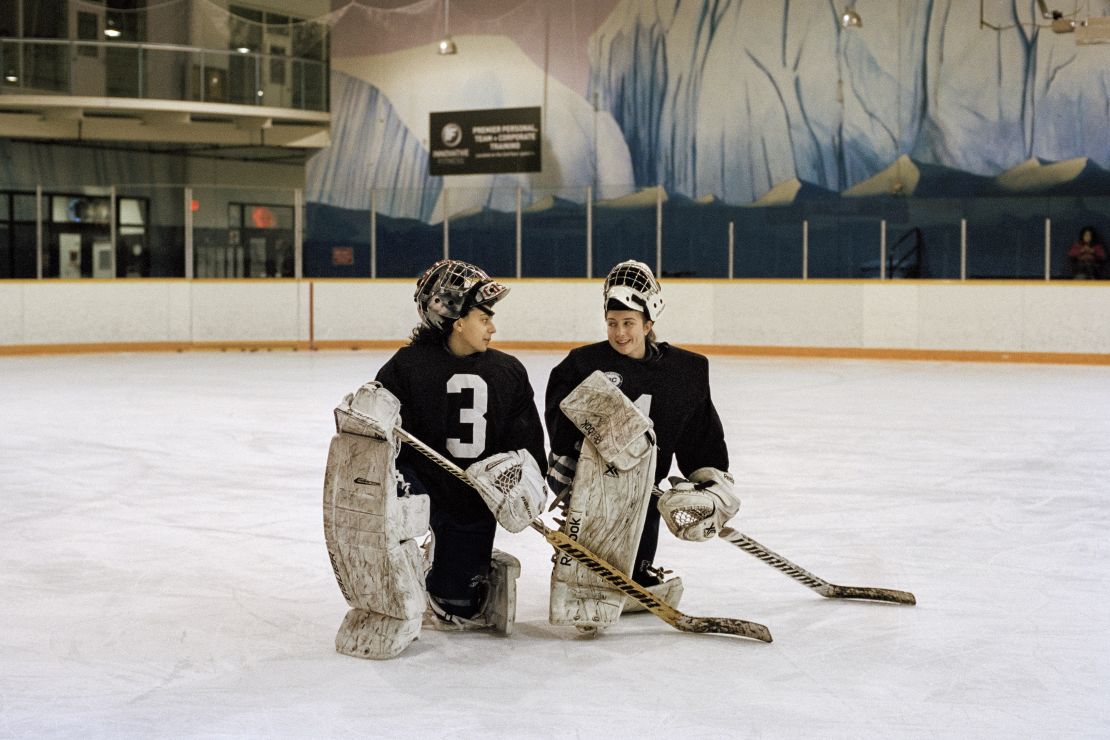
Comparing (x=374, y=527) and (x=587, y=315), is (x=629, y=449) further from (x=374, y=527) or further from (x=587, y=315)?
(x=587, y=315)

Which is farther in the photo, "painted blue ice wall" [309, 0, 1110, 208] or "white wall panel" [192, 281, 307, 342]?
"painted blue ice wall" [309, 0, 1110, 208]

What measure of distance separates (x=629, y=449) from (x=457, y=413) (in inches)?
18.2

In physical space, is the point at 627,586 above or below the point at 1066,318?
below

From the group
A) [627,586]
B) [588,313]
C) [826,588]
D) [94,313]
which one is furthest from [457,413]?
[94,313]

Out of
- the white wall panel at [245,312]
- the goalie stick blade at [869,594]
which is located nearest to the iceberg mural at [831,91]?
the white wall panel at [245,312]

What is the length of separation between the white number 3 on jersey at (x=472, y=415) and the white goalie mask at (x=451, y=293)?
0.52 ft

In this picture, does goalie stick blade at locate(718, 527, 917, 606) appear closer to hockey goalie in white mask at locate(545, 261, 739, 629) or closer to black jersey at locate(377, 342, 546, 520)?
hockey goalie in white mask at locate(545, 261, 739, 629)

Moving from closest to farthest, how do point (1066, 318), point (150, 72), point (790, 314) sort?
point (1066, 318), point (790, 314), point (150, 72)

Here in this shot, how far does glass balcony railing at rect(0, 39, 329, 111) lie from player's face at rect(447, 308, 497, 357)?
14452 mm

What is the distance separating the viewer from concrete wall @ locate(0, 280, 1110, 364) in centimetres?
1329

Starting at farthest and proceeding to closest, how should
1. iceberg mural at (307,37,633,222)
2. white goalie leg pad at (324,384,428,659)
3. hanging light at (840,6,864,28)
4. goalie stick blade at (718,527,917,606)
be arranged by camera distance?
1. iceberg mural at (307,37,633,222)
2. hanging light at (840,6,864,28)
3. goalie stick blade at (718,527,917,606)
4. white goalie leg pad at (324,384,428,659)

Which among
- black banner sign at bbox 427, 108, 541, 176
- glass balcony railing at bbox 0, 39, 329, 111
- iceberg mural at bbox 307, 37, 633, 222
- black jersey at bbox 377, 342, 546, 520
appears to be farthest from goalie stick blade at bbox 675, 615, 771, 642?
glass balcony railing at bbox 0, 39, 329, 111

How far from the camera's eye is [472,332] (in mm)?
3164

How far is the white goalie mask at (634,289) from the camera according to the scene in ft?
10.5
